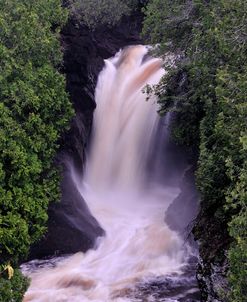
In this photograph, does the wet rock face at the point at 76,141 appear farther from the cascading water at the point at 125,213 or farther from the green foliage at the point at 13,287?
the green foliage at the point at 13,287

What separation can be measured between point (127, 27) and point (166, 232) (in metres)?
13.7

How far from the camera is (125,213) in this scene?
1641 cm

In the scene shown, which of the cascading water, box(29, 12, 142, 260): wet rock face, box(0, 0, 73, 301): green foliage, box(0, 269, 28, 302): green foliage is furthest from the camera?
box(29, 12, 142, 260): wet rock face

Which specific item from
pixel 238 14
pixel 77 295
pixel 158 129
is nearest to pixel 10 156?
pixel 77 295

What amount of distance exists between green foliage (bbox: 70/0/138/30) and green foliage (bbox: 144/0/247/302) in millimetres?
4996

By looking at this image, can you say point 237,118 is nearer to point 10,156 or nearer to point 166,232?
point 10,156

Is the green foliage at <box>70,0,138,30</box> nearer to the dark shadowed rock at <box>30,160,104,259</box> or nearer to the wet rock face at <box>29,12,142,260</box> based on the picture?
the wet rock face at <box>29,12,142,260</box>

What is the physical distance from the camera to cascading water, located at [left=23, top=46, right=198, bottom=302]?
11.2m

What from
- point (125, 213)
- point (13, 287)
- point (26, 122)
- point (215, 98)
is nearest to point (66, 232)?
point (125, 213)

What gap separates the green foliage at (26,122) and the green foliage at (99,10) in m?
6.86

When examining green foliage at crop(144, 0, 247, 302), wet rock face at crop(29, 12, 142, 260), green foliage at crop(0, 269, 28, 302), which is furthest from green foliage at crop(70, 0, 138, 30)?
green foliage at crop(0, 269, 28, 302)

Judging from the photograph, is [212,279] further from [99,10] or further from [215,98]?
[99,10]

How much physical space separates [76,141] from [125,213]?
9.38ft

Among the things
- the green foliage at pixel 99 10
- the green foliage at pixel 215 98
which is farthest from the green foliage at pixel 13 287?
the green foliage at pixel 99 10
